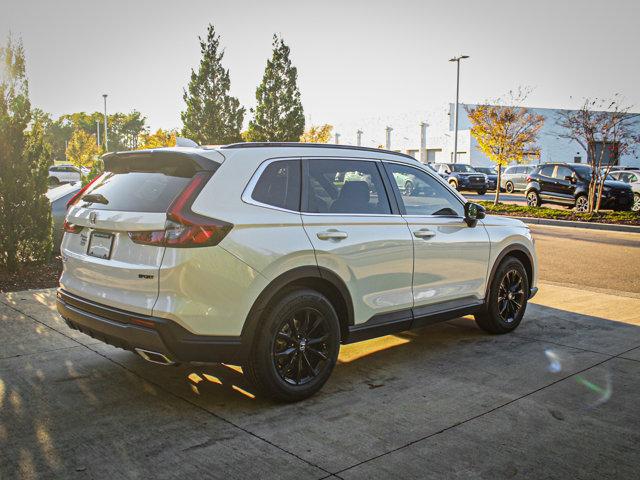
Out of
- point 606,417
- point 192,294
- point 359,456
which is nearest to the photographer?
point 359,456

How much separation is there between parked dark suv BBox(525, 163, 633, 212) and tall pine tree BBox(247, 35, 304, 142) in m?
10.9

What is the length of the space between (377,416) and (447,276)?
1.75m

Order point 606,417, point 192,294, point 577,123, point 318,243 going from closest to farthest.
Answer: point 192,294 → point 606,417 → point 318,243 → point 577,123

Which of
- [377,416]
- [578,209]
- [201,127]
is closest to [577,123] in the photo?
[578,209]

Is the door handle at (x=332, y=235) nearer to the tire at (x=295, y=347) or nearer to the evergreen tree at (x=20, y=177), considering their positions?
the tire at (x=295, y=347)

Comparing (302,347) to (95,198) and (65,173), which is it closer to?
(95,198)

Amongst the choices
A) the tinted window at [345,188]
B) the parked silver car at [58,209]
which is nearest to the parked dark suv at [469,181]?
the parked silver car at [58,209]

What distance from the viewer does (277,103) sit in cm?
2933

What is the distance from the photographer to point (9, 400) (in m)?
4.30

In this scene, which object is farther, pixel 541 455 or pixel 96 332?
pixel 96 332

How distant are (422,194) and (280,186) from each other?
5.29ft

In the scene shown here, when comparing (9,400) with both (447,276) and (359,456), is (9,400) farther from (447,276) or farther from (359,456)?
(447,276)

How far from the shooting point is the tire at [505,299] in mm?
6062

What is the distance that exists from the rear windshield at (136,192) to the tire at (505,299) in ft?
10.8
